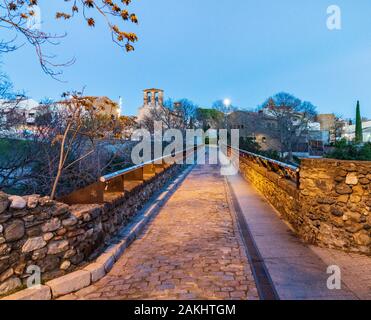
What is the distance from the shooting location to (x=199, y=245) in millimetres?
4652

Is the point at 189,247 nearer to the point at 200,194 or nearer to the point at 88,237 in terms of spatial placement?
the point at 88,237

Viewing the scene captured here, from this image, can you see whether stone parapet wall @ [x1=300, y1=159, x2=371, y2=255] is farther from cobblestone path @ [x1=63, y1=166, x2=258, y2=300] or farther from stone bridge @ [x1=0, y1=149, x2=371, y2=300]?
cobblestone path @ [x1=63, y1=166, x2=258, y2=300]

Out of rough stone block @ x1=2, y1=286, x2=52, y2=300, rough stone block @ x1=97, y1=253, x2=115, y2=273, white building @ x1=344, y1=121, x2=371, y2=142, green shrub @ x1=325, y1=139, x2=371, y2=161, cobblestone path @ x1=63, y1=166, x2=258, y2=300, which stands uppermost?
white building @ x1=344, y1=121, x2=371, y2=142

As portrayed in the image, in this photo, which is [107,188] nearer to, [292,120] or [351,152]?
[351,152]

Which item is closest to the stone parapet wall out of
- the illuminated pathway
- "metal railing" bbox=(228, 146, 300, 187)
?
the illuminated pathway

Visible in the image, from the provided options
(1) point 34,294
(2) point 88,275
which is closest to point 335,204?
(2) point 88,275

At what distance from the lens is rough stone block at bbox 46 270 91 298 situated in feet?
9.98

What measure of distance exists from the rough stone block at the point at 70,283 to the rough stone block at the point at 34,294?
0.06m

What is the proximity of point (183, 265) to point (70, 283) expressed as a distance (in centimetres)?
145

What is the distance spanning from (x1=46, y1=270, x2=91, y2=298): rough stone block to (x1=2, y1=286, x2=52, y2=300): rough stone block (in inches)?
2.6

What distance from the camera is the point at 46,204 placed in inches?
127

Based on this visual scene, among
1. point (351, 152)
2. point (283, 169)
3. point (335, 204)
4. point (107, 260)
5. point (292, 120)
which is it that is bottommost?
point (107, 260)

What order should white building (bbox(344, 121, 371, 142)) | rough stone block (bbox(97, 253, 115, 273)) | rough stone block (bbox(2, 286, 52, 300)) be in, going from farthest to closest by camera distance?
1. white building (bbox(344, 121, 371, 142))
2. rough stone block (bbox(97, 253, 115, 273))
3. rough stone block (bbox(2, 286, 52, 300))
